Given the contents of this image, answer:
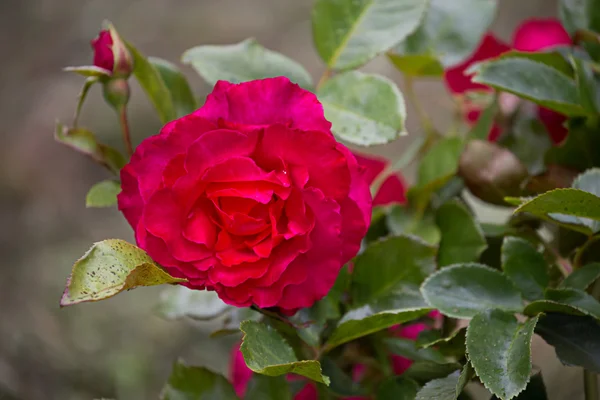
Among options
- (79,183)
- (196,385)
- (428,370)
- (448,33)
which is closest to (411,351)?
(428,370)

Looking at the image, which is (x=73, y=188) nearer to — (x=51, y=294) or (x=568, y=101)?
(x=51, y=294)

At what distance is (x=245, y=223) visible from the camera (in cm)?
30

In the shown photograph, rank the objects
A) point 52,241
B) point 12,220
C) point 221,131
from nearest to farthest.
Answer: point 221,131, point 52,241, point 12,220

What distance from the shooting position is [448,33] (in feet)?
1.61

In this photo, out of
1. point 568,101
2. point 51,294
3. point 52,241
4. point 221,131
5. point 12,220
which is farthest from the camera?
point 12,220

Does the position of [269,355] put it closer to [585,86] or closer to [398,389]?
[398,389]

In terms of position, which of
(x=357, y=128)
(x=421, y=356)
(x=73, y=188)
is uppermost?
(x=357, y=128)

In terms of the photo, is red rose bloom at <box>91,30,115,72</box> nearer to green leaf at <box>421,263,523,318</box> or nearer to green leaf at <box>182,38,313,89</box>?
green leaf at <box>182,38,313,89</box>

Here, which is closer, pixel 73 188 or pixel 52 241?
pixel 52 241

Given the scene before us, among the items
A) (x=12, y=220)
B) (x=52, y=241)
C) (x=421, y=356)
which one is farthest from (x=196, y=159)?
(x=12, y=220)

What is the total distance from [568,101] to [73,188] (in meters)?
1.66

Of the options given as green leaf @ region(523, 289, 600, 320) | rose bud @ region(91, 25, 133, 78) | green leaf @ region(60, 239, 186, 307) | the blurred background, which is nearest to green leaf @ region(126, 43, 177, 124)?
rose bud @ region(91, 25, 133, 78)

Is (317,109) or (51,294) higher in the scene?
(317,109)

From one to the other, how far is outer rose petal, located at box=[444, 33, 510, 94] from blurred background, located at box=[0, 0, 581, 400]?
0.26 meters
